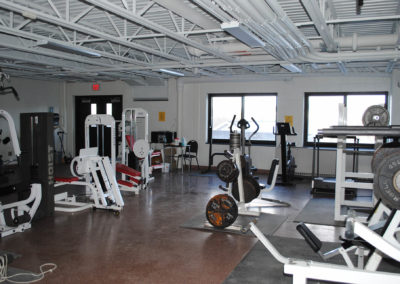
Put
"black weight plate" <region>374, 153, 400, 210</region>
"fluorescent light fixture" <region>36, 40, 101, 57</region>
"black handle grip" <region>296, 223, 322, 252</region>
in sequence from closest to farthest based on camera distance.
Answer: "black weight plate" <region>374, 153, 400, 210</region> < "black handle grip" <region>296, 223, 322, 252</region> < "fluorescent light fixture" <region>36, 40, 101, 57</region>

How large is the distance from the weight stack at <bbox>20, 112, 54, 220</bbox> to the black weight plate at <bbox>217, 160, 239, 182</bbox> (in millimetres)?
2583

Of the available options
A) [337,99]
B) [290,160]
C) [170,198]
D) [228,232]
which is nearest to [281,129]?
[290,160]

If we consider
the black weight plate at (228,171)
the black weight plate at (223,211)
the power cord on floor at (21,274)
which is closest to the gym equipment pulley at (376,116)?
the black weight plate at (228,171)

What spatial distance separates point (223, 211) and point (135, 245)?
4.08 feet

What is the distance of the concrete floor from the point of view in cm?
378

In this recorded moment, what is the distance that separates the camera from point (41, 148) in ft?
18.7

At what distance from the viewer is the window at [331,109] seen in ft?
30.6

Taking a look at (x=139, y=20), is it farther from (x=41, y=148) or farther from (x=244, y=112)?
(x=244, y=112)

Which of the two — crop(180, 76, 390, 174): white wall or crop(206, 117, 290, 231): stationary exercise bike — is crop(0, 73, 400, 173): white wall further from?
crop(206, 117, 290, 231): stationary exercise bike

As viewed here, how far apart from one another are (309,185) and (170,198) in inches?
134

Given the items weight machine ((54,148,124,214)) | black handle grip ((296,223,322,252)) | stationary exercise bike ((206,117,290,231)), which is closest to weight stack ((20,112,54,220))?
weight machine ((54,148,124,214))

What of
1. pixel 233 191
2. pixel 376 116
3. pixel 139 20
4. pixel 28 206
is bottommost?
pixel 28 206

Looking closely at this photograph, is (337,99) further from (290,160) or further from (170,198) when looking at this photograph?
(170,198)

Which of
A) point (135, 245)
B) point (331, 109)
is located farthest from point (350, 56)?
point (135, 245)
